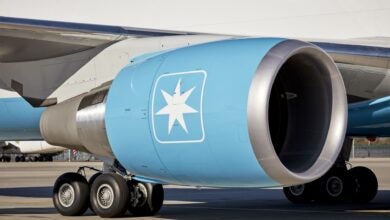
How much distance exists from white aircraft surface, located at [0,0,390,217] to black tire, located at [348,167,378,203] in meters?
2.11

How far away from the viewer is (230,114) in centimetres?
764

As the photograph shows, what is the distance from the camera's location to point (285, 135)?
869 cm

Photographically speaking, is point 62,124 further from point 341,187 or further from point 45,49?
point 341,187

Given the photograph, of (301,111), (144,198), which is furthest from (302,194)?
(301,111)

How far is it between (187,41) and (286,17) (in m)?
1.82

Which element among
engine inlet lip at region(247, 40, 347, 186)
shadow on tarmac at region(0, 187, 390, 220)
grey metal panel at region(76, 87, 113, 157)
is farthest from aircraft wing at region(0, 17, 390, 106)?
shadow on tarmac at region(0, 187, 390, 220)

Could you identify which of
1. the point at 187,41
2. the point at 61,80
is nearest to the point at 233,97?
the point at 187,41

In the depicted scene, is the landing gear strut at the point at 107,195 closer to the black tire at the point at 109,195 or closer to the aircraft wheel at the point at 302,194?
the black tire at the point at 109,195

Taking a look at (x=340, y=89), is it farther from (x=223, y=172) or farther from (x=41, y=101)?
(x=41, y=101)

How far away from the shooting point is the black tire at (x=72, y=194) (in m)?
10.9

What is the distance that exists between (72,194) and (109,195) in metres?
0.79

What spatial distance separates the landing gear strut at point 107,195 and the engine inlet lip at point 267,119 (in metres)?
2.99

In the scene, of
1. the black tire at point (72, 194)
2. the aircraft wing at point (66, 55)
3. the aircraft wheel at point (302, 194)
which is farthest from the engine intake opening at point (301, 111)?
the aircraft wheel at point (302, 194)

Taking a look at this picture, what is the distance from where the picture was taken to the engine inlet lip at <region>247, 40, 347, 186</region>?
297 inches
